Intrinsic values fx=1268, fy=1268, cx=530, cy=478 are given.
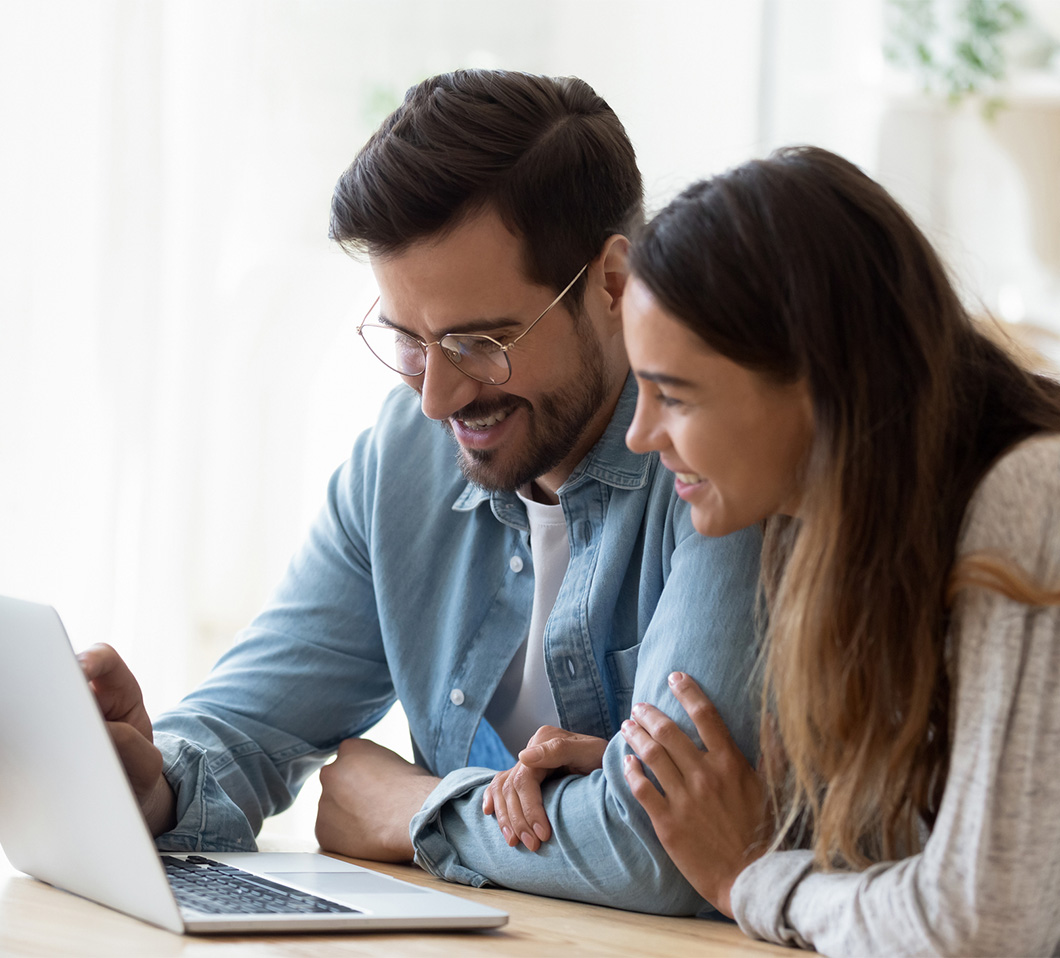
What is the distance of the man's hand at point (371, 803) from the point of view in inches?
51.2

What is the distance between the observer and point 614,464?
4.48 feet

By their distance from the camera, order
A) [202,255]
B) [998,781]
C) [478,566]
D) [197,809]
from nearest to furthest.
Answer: [998,781]
[197,809]
[478,566]
[202,255]

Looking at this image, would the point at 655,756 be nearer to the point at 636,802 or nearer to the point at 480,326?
the point at 636,802

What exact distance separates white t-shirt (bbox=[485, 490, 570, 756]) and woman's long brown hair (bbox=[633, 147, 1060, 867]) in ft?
1.68

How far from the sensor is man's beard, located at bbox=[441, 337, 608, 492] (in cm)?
137

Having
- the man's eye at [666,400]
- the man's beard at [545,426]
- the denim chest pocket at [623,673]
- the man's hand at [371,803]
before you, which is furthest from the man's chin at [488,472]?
the man's eye at [666,400]

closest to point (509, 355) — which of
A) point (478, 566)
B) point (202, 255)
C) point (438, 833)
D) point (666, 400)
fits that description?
point (478, 566)

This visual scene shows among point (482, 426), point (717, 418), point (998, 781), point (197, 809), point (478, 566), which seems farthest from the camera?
point (478, 566)

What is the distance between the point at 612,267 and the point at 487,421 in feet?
0.73

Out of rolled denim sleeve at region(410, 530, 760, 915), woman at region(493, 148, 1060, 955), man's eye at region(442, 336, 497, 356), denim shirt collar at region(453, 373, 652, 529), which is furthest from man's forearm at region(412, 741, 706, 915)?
man's eye at region(442, 336, 497, 356)

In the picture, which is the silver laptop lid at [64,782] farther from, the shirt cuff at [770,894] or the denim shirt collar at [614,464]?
the denim shirt collar at [614,464]

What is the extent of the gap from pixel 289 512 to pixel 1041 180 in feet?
6.62

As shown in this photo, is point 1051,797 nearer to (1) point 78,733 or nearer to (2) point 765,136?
(1) point 78,733

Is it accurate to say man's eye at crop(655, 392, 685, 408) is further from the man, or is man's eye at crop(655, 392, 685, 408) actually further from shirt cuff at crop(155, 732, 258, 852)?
shirt cuff at crop(155, 732, 258, 852)
